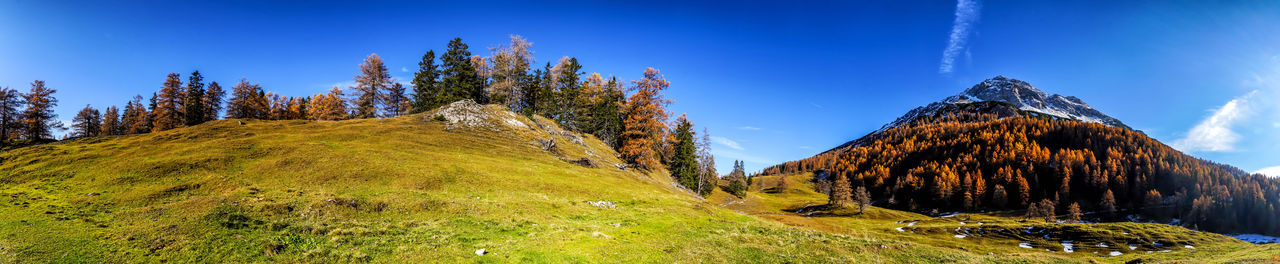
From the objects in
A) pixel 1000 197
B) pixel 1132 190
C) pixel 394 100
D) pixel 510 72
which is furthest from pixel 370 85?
pixel 1132 190

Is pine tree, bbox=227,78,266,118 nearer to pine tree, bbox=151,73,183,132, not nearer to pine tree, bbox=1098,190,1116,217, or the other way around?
pine tree, bbox=151,73,183,132

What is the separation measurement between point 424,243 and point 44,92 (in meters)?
102

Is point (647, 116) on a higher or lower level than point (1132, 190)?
higher

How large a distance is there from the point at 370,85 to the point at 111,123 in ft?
236

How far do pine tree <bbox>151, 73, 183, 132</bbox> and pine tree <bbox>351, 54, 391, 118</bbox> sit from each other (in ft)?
98.2

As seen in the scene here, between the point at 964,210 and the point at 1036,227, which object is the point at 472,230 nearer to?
the point at 1036,227

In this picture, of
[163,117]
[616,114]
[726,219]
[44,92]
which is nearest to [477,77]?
[616,114]

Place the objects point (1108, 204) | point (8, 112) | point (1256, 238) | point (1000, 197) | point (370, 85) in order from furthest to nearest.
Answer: point (1000, 197) < point (1108, 204) < point (1256, 238) < point (370, 85) < point (8, 112)

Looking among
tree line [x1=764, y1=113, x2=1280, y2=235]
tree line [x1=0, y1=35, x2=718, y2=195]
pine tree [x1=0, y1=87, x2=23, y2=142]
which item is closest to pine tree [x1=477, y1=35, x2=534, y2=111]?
tree line [x1=0, y1=35, x2=718, y2=195]

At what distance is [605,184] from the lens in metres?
41.3

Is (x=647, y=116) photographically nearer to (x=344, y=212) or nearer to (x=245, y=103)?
(x=344, y=212)

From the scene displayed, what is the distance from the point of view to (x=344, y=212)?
20.4 m

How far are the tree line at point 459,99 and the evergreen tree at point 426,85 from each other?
187 millimetres

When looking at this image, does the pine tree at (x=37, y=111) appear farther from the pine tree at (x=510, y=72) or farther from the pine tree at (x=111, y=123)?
the pine tree at (x=510, y=72)
